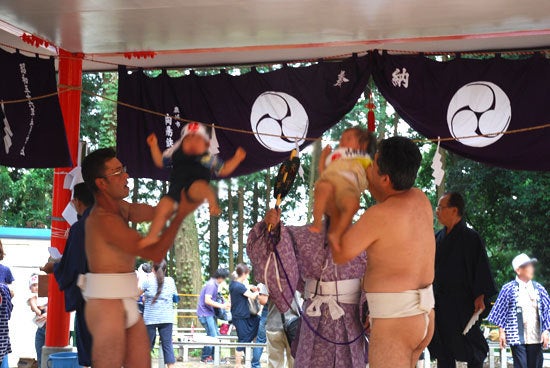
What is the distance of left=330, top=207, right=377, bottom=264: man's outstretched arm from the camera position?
10.1 ft

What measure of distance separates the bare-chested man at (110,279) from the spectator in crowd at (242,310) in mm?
5066

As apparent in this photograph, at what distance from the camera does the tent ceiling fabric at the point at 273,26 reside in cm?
524

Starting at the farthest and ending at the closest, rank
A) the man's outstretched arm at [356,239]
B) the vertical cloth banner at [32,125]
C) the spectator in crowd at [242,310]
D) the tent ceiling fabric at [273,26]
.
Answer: the spectator in crowd at [242,310], the vertical cloth banner at [32,125], the tent ceiling fabric at [273,26], the man's outstretched arm at [356,239]

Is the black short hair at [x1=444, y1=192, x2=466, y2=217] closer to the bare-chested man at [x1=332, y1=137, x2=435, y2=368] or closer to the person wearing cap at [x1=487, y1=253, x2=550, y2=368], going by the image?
the person wearing cap at [x1=487, y1=253, x2=550, y2=368]

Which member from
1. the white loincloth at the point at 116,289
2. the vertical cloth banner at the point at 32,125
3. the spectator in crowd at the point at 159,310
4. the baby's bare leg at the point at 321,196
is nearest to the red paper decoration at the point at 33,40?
the vertical cloth banner at the point at 32,125

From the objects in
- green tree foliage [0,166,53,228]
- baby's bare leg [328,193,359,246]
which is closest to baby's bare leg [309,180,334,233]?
baby's bare leg [328,193,359,246]

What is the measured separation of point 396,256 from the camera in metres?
3.16

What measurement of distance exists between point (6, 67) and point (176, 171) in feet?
11.3

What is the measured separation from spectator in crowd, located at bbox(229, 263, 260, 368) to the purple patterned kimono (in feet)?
15.8

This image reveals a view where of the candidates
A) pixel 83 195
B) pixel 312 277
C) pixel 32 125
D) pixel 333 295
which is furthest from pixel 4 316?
pixel 333 295

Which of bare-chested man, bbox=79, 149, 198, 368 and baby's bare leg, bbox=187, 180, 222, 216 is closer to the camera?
baby's bare leg, bbox=187, 180, 222, 216

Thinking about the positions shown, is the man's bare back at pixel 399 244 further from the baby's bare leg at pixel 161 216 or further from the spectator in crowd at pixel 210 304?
the spectator in crowd at pixel 210 304

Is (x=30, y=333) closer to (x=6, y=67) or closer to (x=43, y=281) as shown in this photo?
(x=43, y=281)

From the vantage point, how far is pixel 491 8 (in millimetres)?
5262
